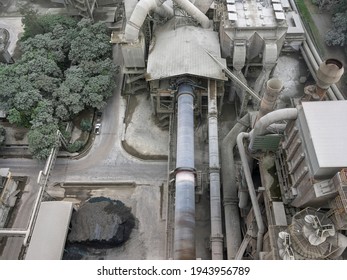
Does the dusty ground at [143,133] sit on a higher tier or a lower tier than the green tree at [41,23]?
lower

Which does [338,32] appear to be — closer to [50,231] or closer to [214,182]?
[214,182]

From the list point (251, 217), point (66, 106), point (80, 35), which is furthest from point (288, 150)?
point (80, 35)

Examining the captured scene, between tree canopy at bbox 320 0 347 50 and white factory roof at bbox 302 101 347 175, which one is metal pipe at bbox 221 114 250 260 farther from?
tree canopy at bbox 320 0 347 50

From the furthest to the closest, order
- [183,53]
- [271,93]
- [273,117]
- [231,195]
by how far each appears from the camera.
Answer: [183,53], [231,195], [271,93], [273,117]

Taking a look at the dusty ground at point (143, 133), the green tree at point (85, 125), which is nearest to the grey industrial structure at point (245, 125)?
the dusty ground at point (143, 133)

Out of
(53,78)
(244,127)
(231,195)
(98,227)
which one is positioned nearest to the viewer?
(231,195)

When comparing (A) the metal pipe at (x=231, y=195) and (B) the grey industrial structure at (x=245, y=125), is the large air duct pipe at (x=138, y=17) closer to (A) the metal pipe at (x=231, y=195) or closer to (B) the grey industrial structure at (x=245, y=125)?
(B) the grey industrial structure at (x=245, y=125)

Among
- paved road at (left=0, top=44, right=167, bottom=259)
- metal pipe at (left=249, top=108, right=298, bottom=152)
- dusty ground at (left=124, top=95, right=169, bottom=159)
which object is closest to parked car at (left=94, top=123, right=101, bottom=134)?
paved road at (left=0, top=44, right=167, bottom=259)

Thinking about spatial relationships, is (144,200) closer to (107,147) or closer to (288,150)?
(107,147)

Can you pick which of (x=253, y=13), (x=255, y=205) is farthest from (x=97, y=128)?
(x=255, y=205)
